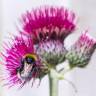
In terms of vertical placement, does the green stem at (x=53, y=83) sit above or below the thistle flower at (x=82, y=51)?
below

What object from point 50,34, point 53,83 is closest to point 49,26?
point 50,34

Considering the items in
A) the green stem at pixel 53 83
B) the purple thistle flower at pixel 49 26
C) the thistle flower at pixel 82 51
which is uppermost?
the purple thistle flower at pixel 49 26

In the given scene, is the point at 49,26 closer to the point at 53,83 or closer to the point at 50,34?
the point at 50,34

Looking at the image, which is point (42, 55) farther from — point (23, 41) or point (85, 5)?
point (85, 5)

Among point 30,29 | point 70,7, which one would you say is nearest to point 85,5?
point 70,7
